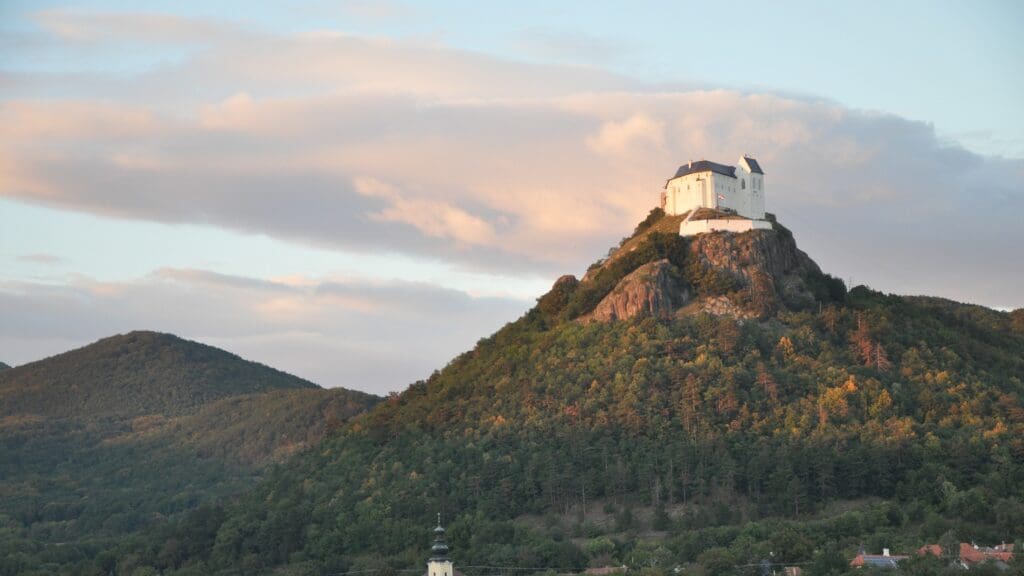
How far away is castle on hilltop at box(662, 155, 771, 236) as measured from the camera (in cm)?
12938

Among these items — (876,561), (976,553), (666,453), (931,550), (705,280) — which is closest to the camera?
(876,561)

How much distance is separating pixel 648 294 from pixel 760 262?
863 cm

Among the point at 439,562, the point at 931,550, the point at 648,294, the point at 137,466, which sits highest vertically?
the point at 648,294

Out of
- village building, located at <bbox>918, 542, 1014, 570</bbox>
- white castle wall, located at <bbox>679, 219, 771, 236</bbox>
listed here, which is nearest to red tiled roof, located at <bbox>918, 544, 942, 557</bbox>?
village building, located at <bbox>918, 542, 1014, 570</bbox>

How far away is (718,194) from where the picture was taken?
431 ft

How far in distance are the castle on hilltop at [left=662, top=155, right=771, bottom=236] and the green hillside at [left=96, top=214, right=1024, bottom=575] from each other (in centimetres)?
324

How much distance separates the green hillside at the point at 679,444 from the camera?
102m

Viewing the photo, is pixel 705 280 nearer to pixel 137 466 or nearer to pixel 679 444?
pixel 679 444

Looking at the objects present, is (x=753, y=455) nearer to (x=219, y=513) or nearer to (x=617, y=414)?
(x=617, y=414)

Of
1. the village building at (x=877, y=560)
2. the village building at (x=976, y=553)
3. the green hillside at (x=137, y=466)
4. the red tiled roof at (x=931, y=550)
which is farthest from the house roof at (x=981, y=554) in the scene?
the green hillside at (x=137, y=466)

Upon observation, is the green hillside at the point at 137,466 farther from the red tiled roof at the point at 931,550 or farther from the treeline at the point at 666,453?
the red tiled roof at the point at 931,550

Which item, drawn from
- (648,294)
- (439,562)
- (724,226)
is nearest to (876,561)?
(439,562)

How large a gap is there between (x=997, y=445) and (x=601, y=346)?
2833 centimetres

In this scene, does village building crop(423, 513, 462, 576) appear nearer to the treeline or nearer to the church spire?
the church spire
